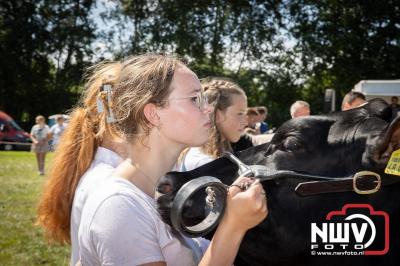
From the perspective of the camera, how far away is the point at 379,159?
2123 millimetres

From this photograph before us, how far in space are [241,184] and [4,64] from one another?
1434 inches

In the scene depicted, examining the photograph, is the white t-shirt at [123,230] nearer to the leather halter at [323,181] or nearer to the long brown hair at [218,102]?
the leather halter at [323,181]

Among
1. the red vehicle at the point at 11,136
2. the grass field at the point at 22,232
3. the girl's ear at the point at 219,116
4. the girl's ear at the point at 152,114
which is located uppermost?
the girl's ear at the point at 152,114

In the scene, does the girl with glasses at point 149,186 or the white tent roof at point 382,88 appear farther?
the white tent roof at point 382,88

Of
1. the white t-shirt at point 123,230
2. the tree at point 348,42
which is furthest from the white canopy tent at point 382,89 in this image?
the tree at point 348,42

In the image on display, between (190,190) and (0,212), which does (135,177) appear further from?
(0,212)

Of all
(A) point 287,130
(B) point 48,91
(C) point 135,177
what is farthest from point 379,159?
(B) point 48,91

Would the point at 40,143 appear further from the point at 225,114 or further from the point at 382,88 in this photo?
the point at 225,114

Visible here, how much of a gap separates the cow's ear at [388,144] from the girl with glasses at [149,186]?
56 cm

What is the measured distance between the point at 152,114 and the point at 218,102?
5.95 feet

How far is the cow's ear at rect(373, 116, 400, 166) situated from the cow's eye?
13.7 inches

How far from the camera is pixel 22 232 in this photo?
23.4 ft

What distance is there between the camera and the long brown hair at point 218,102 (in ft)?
12.6

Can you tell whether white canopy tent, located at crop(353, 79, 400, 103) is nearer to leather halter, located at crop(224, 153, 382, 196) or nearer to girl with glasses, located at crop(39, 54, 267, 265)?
leather halter, located at crop(224, 153, 382, 196)
